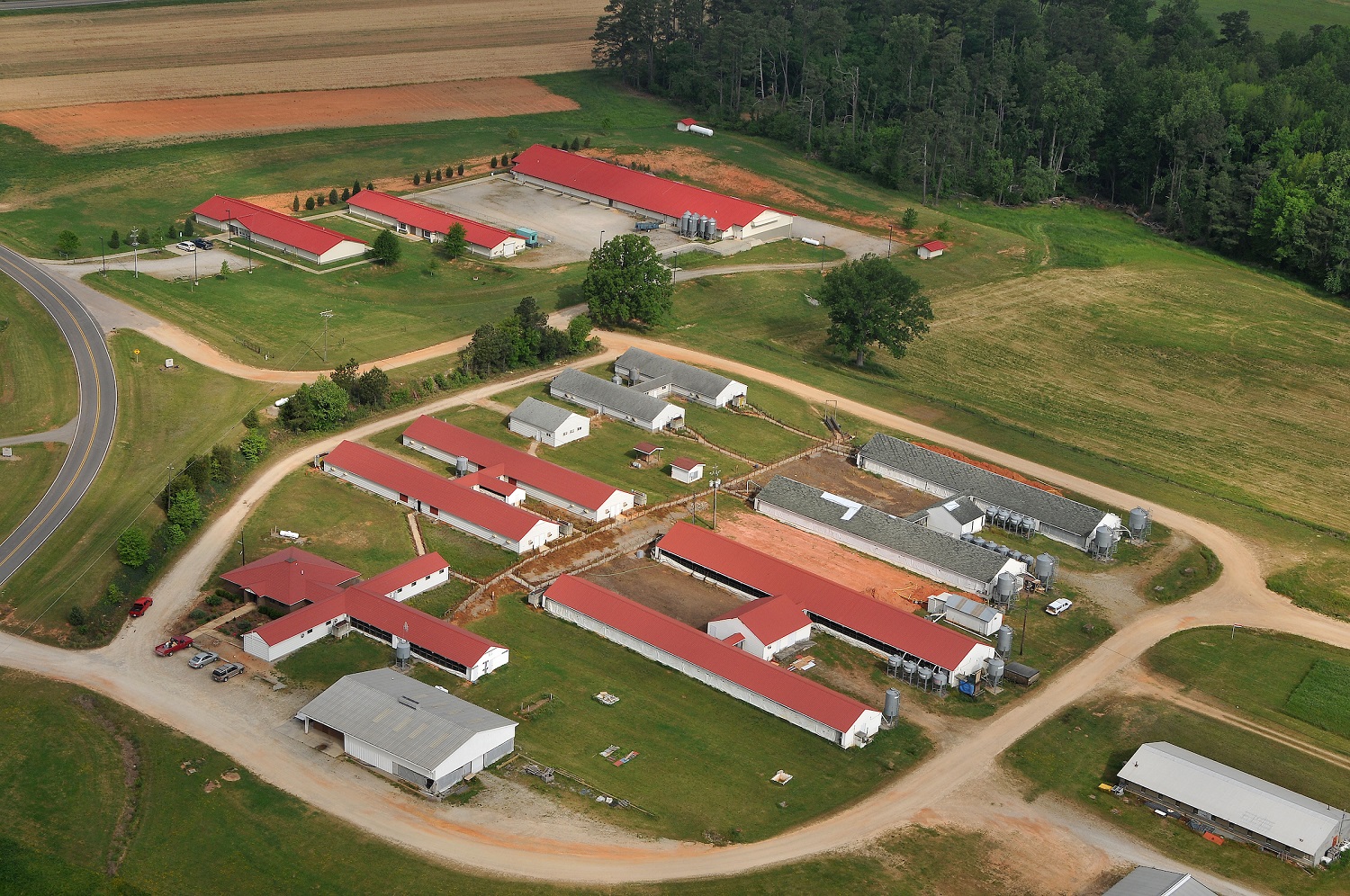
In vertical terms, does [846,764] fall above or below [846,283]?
below

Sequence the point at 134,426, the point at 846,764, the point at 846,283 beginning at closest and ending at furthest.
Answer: the point at 846,764
the point at 134,426
the point at 846,283

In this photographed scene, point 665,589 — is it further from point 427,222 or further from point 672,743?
point 427,222

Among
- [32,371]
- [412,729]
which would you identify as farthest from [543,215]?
[412,729]

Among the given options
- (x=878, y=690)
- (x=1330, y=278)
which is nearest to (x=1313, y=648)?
(x=878, y=690)

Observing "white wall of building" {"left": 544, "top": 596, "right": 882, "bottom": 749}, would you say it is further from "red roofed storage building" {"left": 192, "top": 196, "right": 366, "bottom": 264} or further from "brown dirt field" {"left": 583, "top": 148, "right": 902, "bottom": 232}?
"brown dirt field" {"left": 583, "top": 148, "right": 902, "bottom": 232}

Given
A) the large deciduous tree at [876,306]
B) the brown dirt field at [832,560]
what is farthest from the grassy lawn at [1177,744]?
the large deciduous tree at [876,306]

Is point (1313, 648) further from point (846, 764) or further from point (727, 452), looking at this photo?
point (727, 452)

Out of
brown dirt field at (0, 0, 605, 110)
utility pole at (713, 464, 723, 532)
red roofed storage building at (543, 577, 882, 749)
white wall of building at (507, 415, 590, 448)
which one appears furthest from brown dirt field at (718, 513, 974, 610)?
brown dirt field at (0, 0, 605, 110)
